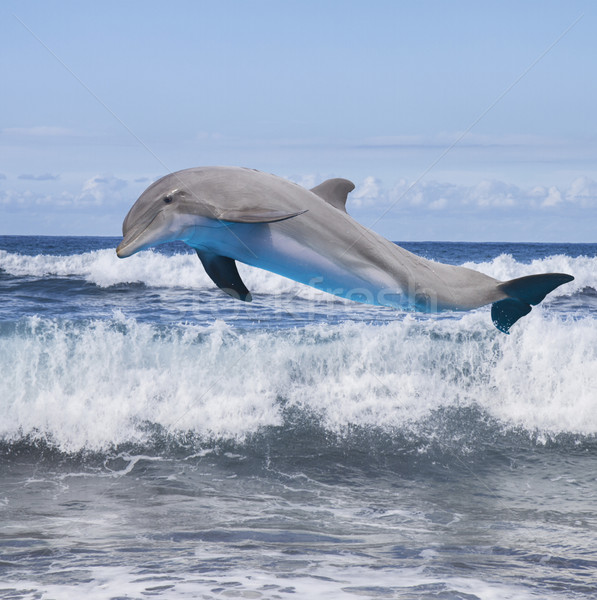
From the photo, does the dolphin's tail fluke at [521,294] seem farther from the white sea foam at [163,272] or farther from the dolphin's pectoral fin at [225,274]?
the white sea foam at [163,272]

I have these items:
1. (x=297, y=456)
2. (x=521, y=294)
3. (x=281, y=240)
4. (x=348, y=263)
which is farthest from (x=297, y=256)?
(x=297, y=456)

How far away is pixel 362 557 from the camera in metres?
6.95

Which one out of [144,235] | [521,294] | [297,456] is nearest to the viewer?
[144,235]

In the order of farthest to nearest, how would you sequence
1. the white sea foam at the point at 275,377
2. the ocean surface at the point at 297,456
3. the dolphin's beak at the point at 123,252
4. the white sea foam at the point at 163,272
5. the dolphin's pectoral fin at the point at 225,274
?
the white sea foam at the point at 163,272
the white sea foam at the point at 275,377
the ocean surface at the point at 297,456
the dolphin's pectoral fin at the point at 225,274
the dolphin's beak at the point at 123,252

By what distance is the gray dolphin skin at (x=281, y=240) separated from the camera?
2293 millimetres

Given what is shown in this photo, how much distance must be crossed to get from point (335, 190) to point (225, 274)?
0.71m

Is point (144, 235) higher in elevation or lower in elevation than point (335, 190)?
lower

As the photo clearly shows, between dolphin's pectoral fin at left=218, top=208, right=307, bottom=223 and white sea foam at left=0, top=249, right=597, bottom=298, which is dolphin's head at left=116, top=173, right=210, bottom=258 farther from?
white sea foam at left=0, top=249, right=597, bottom=298

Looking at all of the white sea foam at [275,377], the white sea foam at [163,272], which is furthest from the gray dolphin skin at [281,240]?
the white sea foam at [163,272]

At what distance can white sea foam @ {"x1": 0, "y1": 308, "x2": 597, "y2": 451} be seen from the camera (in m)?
12.5

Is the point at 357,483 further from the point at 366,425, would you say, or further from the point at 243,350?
the point at 243,350

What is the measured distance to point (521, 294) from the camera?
3064mm

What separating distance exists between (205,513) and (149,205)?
23.9ft

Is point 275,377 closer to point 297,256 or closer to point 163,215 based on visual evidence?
point 297,256
